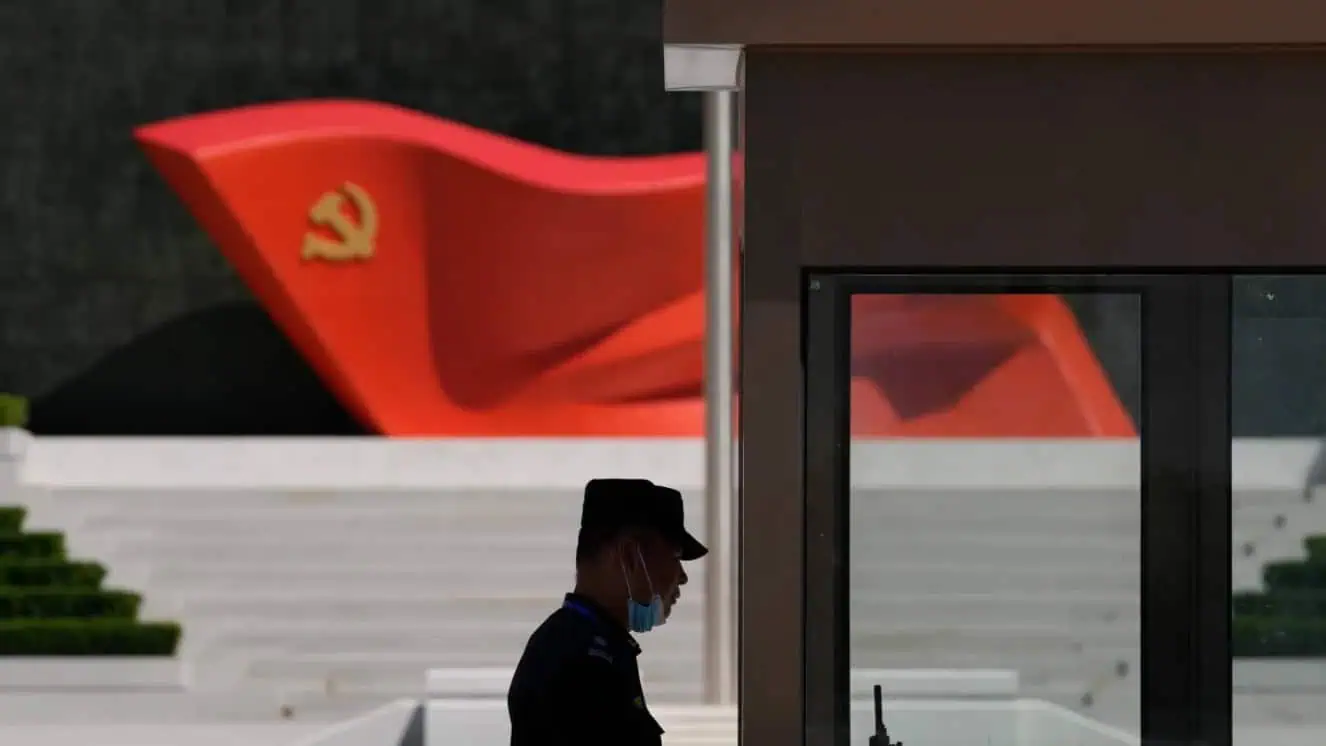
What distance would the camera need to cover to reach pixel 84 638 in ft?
40.0

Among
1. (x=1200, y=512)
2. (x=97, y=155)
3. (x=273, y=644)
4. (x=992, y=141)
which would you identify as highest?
(x=97, y=155)

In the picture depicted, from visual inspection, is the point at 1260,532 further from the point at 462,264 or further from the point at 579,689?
the point at 462,264

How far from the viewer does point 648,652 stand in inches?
487

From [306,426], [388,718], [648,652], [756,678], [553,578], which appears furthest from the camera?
[306,426]

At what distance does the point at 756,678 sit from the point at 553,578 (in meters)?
9.85

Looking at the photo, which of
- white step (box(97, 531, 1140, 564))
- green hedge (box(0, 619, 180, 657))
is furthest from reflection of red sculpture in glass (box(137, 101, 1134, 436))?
green hedge (box(0, 619, 180, 657))

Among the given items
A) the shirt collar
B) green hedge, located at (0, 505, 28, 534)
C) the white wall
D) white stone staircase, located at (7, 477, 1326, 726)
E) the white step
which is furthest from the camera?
the white wall

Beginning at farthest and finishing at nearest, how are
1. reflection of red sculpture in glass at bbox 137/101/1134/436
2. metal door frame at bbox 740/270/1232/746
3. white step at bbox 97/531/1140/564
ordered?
reflection of red sculpture in glass at bbox 137/101/1134/436, white step at bbox 97/531/1140/564, metal door frame at bbox 740/270/1232/746

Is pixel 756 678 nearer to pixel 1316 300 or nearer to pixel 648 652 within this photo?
pixel 1316 300

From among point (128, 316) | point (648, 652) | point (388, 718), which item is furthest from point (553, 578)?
point (128, 316)

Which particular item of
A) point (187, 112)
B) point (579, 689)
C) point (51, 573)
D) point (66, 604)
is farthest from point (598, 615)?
point (187, 112)

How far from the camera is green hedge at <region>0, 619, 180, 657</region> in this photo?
12203mm

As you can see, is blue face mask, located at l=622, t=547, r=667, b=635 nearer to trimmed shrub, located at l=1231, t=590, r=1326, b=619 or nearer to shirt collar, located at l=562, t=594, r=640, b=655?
shirt collar, located at l=562, t=594, r=640, b=655

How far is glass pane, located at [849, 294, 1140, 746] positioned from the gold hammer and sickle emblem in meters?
12.9
